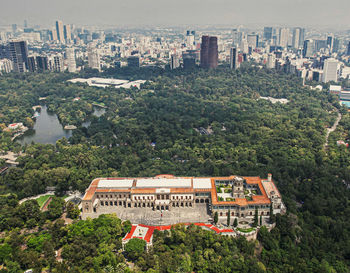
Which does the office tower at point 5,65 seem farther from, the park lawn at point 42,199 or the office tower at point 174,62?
the park lawn at point 42,199

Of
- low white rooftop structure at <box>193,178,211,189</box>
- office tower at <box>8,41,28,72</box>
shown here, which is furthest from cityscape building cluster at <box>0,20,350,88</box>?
low white rooftop structure at <box>193,178,211,189</box>

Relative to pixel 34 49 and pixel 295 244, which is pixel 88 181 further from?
pixel 34 49

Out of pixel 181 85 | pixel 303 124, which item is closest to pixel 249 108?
pixel 303 124

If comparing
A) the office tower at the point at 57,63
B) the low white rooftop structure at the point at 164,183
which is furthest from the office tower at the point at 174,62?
the low white rooftop structure at the point at 164,183

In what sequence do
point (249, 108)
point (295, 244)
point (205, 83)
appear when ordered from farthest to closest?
point (205, 83), point (249, 108), point (295, 244)

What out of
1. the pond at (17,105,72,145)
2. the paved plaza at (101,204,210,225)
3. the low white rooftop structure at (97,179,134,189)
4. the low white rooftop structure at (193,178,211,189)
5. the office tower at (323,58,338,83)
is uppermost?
the office tower at (323,58,338,83)

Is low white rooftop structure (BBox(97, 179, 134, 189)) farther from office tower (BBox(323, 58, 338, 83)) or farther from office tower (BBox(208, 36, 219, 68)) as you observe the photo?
office tower (BBox(323, 58, 338, 83))
